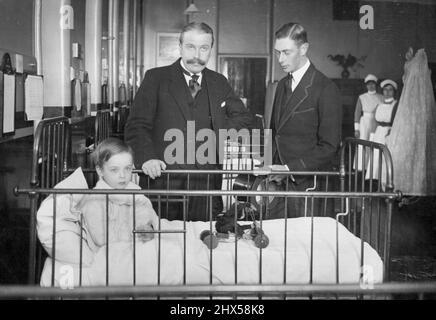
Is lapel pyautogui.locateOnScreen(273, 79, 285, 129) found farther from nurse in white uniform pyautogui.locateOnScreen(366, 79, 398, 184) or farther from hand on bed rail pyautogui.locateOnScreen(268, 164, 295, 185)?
nurse in white uniform pyautogui.locateOnScreen(366, 79, 398, 184)

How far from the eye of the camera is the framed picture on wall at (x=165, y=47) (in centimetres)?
674

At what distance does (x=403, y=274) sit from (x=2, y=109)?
9.18ft

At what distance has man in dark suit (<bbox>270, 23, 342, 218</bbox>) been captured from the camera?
10.6ft

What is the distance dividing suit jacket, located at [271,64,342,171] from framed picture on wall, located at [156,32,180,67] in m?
3.57

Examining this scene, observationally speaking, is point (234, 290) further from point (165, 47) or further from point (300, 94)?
point (165, 47)

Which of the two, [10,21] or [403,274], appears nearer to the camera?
[10,21]

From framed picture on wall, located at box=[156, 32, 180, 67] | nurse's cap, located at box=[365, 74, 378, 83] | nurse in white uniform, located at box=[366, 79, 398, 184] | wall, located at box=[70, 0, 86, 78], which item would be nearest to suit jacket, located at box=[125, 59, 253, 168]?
wall, located at box=[70, 0, 86, 78]

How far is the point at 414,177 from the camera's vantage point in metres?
5.89

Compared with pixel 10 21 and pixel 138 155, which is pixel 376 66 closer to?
pixel 138 155

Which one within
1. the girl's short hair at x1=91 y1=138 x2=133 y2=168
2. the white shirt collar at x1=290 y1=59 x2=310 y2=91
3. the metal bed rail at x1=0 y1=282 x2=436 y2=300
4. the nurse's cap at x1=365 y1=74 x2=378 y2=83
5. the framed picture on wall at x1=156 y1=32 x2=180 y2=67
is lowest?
the metal bed rail at x1=0 y1=282 x2=436 y2=300

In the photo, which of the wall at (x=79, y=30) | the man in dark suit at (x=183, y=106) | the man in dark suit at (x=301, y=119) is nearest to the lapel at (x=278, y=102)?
the man in dark suit at (x=301, y=119)

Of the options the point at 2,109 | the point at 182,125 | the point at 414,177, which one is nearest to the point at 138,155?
the point at 182,125
